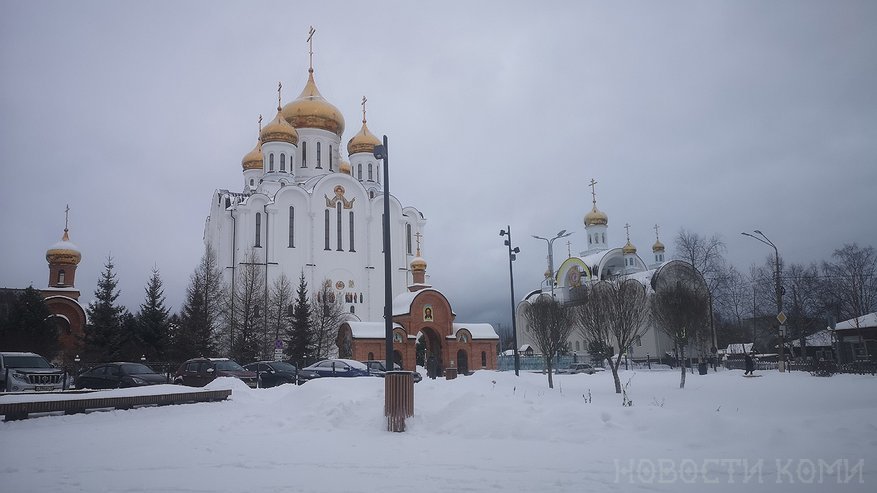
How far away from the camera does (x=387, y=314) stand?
11.6m

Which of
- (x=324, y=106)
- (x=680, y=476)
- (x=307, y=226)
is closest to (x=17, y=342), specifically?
(x=307, y=226)

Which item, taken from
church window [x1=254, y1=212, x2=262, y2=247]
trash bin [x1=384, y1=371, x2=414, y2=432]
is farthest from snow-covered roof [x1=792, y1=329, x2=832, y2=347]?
trash bin [x1=384, y1=371, x2=414, y2=432]

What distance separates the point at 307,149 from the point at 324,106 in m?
4.34

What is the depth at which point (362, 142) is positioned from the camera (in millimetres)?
56594

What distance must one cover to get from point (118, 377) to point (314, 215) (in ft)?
97.3

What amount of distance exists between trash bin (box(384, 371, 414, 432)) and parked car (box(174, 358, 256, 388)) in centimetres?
1299

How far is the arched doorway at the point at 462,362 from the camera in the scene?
41.5 m

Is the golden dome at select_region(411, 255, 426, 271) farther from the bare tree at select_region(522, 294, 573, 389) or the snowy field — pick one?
the snowy field

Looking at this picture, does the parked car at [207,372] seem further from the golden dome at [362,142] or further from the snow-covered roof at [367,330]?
the golden dome at [362,142]

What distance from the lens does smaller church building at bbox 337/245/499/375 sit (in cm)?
3769

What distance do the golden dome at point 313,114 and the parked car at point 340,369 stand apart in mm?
34429

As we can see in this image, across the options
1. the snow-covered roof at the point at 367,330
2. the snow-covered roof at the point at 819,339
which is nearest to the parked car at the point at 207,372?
the snow-covered roof at the point at 367,330

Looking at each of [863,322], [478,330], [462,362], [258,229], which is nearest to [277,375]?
[462,362]

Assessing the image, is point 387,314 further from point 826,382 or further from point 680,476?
→ point 826,382
